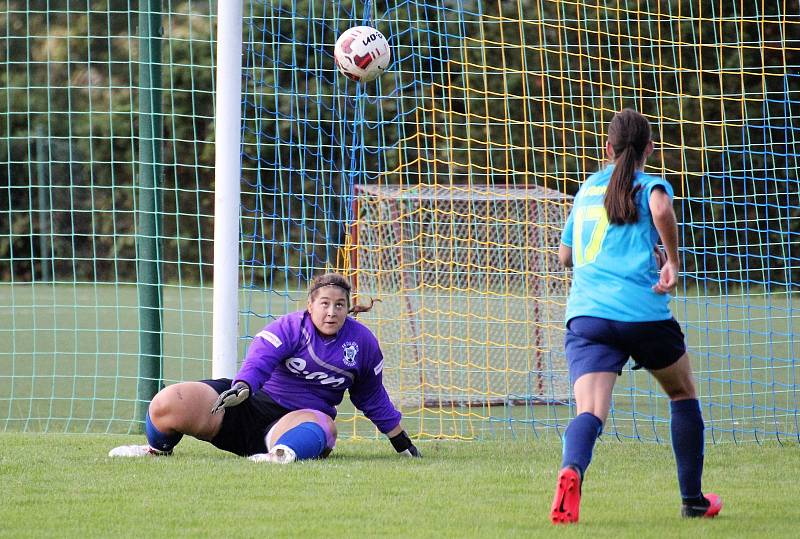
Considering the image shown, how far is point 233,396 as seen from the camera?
5055 mm

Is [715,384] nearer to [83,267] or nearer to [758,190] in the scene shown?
[758,190]

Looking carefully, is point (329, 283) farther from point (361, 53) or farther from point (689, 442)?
point (689, 442)

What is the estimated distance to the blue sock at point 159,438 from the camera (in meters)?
5.57

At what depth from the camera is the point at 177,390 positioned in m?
5.45

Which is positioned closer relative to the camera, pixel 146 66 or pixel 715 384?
pixel 146 66

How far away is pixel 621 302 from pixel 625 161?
1.60 feet

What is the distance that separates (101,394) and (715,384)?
16.4 feet

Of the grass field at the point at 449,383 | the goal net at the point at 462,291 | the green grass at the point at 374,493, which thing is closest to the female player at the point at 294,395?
the green grass at the point at 374,493

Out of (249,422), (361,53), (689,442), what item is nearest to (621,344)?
(689,442)

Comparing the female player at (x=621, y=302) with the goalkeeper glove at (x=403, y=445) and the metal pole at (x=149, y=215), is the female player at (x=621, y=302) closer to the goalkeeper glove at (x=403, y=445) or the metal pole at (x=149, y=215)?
the goalkeeper glove at (x=403, y=445)

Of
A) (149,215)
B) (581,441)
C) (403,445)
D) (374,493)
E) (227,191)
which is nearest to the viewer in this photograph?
(581,441)

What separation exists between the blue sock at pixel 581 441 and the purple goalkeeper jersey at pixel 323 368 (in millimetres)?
1799

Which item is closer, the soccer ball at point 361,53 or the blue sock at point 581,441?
the blue sock at point 581,441

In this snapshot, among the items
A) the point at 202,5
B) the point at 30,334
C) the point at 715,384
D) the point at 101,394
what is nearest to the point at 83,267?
the point at 202,5
